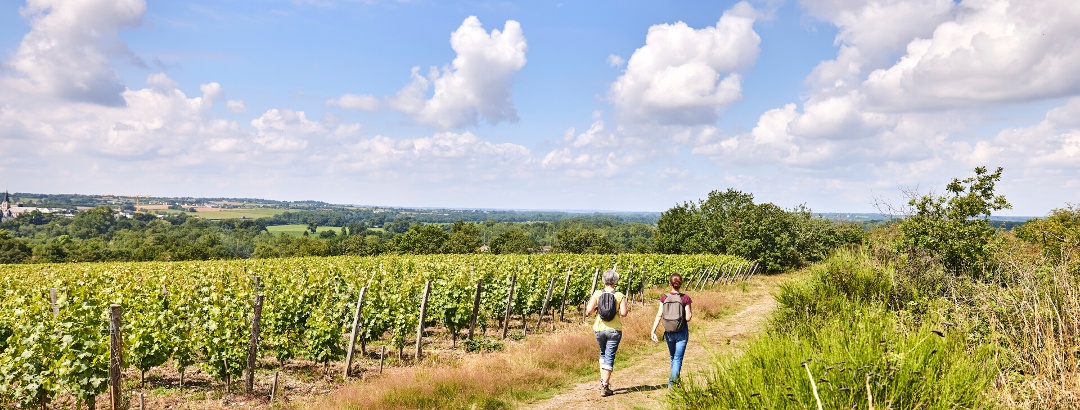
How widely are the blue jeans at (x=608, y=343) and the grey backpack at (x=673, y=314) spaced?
733 millimetres

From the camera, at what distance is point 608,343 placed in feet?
25.8

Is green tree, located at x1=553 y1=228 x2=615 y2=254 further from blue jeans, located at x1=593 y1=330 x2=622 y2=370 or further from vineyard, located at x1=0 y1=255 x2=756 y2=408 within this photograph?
blue jeans, located at x1=593 y1=330 x2=622 y2=370

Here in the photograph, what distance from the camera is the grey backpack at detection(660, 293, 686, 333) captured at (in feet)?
25.2

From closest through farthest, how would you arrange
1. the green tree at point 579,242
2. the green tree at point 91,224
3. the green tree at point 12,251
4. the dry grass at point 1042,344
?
the dry grass at point 1042,344
the green tree at point 12,251
the green tree at point 579,242
the green tree at point 91,224

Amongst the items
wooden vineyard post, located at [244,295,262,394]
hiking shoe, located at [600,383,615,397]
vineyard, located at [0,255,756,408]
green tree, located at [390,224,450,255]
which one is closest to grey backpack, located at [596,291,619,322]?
hiking shoe, located at [600,383,615,397]

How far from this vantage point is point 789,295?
34.1 feet

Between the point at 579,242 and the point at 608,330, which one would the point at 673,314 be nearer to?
the point at 608,330

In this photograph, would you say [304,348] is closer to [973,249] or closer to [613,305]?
[613,305]

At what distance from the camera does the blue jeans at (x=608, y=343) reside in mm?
7840

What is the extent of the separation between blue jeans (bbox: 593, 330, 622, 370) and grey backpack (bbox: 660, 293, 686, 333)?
0.73m

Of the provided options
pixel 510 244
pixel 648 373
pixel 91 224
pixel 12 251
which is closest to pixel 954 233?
pixel 648 373

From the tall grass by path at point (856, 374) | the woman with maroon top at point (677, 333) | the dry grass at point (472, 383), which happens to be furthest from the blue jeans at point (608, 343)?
the tall grass by path at point (856, 374)

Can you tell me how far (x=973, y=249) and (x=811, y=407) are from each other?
11412 millimetres

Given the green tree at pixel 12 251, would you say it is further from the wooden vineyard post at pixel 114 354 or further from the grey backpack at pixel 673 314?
the grey backpack at pixel 673 314
